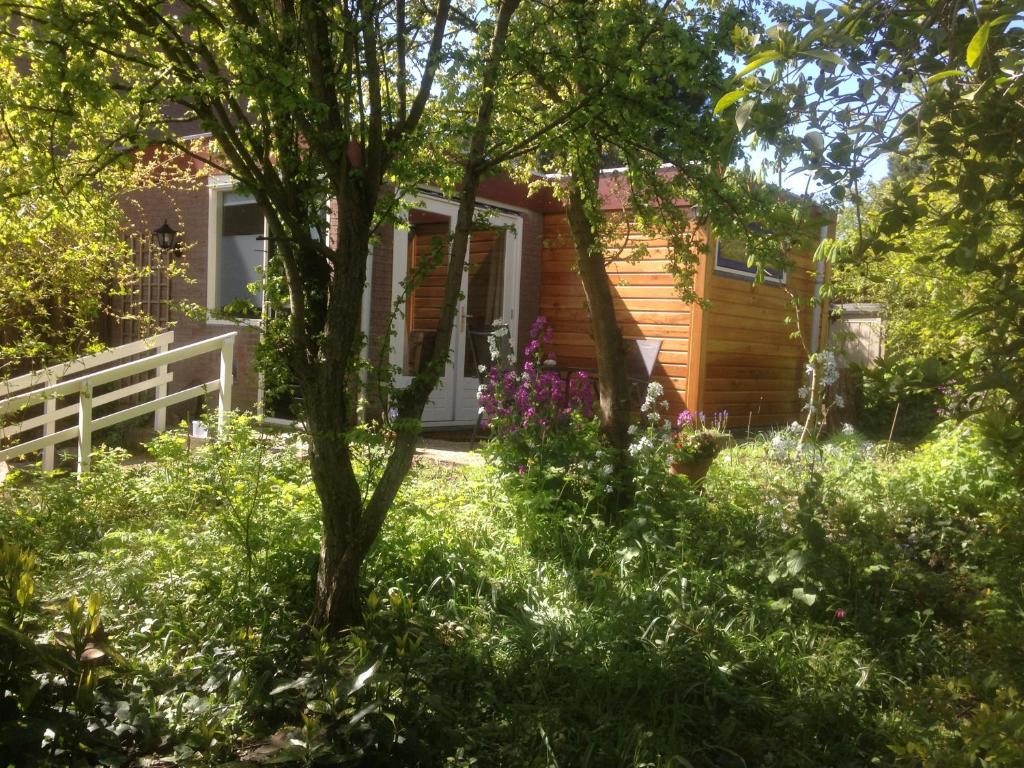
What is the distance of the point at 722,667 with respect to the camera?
3068 millimetres

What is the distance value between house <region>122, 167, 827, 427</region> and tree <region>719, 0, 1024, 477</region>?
6.08m

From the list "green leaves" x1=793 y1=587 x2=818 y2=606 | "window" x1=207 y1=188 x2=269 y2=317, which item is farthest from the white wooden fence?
"green leaves" x1=793 y1=587 x2=818 y2=606

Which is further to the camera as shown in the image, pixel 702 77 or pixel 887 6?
pixel 702 77

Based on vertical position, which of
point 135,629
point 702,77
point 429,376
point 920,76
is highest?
point 702,77

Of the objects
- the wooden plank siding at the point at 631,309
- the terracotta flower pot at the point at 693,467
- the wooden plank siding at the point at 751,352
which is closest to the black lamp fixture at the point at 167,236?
the wooden plank siding at the point at 631,309

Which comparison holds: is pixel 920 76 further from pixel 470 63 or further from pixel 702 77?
pixel 470 63

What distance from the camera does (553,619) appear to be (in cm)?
338

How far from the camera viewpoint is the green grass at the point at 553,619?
240 cm

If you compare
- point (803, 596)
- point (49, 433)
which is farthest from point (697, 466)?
point (49, 433)

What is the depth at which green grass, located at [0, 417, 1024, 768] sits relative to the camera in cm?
240

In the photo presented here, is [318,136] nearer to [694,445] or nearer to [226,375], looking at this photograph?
[694,445]

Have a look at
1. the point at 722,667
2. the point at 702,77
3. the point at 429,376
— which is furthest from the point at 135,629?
the point at 702,77

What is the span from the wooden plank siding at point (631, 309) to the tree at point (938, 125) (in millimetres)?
5931

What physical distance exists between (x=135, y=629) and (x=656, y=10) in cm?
324
